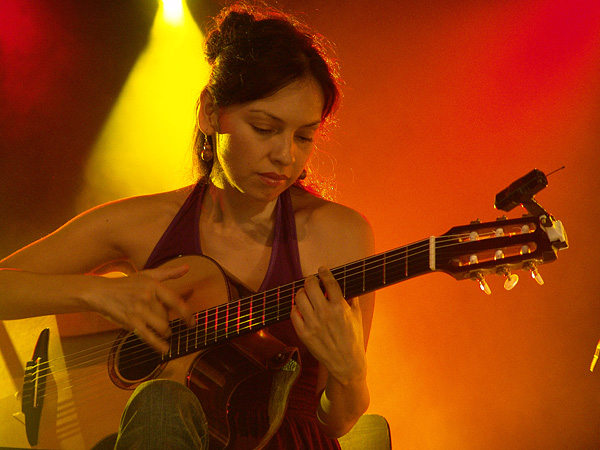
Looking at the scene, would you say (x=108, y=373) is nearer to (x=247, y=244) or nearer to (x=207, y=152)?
(x=247, y=244)

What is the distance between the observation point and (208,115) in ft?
5.70

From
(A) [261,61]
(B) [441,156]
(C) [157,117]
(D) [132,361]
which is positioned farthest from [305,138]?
(C) [157,117]

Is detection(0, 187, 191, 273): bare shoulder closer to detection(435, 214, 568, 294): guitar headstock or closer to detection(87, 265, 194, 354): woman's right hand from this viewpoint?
detection(87, 265, 194, 354): woman's right hand

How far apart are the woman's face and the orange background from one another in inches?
43.0

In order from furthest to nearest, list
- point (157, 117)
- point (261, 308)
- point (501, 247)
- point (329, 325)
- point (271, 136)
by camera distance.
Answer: point (157, 117), point (271, 136), point (261, 308), point (329, 325), point (501, 247)

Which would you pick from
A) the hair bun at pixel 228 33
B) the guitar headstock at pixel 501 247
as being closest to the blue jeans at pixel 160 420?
the guitar headstock at pixel 501 247

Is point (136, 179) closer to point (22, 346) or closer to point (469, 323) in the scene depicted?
point (22, 346)

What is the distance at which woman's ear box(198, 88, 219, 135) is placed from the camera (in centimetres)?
171

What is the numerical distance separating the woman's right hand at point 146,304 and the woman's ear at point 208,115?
1.61ft

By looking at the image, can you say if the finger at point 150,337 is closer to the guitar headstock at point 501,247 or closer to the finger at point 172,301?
the finger at point 172,301

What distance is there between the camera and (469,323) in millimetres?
2502

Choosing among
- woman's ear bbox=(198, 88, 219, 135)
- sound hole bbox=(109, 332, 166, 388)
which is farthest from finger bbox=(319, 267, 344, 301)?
woman's ear bbox=(198, 88, 219, 135)

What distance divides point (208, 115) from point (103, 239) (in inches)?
19.9

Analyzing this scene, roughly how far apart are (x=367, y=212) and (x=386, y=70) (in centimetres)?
66
